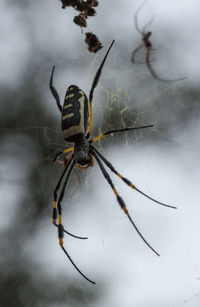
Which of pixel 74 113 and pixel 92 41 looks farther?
pixel 74 113

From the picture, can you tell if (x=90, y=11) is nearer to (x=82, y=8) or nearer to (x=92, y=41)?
(x=82, y=8)

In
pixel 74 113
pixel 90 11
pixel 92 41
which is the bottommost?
pixel 74 113

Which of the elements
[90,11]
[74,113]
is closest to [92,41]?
[90,11]

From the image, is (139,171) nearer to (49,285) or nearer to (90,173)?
(90,173)

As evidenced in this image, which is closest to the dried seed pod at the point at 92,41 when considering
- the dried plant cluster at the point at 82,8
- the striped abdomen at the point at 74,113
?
the dried plant cluster at the point at 82,8

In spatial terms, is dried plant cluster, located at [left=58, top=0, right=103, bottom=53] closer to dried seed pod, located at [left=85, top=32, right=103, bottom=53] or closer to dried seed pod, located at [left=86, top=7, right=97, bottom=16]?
dried seed pod, located at [left=86, top=7, right=97, bottom=16]

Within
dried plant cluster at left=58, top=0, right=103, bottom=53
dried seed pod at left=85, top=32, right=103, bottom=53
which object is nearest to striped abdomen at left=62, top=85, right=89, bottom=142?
dried seed pod at left=85, top=32, right=103, bottom=53

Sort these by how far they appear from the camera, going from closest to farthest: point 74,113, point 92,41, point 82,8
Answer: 1. point 82,8
2. point 92,41
3. point 74,113

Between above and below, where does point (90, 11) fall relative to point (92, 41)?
above
